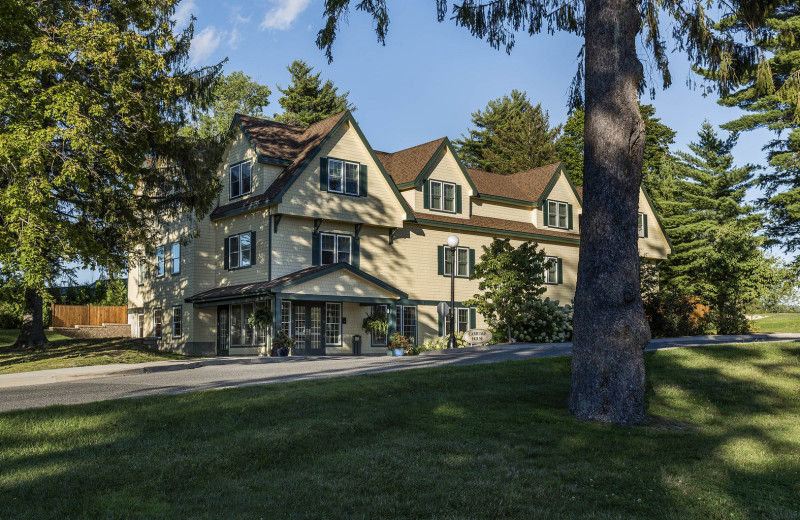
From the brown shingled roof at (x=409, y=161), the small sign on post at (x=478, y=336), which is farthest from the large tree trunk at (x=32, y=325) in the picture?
the small sign on post at (x=478, y=336)

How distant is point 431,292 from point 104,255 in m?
14.7

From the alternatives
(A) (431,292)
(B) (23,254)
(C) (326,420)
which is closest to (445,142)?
(A) (431,292)

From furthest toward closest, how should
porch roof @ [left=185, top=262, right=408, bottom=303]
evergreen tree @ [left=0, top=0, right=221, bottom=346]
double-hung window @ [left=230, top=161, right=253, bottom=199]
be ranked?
double-hung window @ [left=230, top=161, right=253, bottom=199]
porch roof @ [left=185, top=262, right=408, bottom=303]
evergreen tree @ [left=0, top=0, right=221, bottom=346]

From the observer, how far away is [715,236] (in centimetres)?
3756

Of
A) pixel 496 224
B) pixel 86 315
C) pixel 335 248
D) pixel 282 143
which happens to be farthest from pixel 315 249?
pixel 86 315

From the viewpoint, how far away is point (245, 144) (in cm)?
3020

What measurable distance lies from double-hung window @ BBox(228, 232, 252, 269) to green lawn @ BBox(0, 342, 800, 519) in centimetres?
1773

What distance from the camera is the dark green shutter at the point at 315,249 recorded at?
28.7m

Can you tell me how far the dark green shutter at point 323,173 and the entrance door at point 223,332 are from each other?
272 inches

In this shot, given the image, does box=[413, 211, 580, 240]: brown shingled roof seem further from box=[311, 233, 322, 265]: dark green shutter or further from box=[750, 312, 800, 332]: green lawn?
box=[750, 312, 800, 332]: green lawn

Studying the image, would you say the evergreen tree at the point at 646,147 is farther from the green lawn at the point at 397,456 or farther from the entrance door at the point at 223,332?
the green lawn at the point at 397,456

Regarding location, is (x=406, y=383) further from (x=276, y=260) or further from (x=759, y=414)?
(x=276, y=260)

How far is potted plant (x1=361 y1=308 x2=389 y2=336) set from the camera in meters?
29.1

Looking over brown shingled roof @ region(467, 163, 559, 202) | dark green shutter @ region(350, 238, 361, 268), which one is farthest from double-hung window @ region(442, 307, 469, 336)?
brown shingled roof @ region(467, 163, 559, 202)
